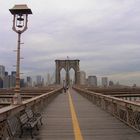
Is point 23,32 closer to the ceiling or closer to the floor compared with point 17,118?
closer to the ceiling

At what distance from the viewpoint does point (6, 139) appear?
10148 mm

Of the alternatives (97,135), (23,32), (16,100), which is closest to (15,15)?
(23,32)

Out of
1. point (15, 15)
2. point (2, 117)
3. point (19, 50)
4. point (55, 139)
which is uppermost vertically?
point (15, 15)

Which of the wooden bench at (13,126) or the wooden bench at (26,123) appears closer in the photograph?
the wooden bench at (13,126)

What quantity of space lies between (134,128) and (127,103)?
3.94 ft

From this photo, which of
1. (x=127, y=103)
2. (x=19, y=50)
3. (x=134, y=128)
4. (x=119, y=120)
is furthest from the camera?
(x=119, y=120)

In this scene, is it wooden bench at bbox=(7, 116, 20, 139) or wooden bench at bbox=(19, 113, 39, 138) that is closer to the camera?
wooden bench at bbox=(7, 116, 20, 139)

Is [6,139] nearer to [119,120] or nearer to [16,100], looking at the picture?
[16,100]

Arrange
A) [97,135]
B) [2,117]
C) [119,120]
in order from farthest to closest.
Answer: [119,120], [97,135], [2,117]

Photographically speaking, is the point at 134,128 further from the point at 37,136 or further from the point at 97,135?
the point at 37,136

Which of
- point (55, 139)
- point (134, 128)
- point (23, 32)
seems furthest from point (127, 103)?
point (23, 32)

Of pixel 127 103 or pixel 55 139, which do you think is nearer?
pixel 55 139

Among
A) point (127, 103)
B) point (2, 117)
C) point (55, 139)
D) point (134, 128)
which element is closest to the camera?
point (2, 117)

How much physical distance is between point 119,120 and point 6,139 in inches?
278
